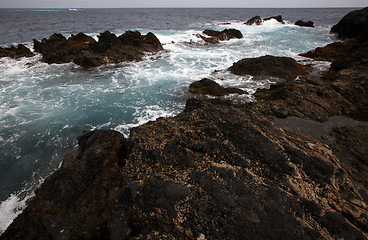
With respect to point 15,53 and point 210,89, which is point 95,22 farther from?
point 210,89

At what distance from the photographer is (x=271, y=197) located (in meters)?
3.08

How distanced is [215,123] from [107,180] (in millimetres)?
2927

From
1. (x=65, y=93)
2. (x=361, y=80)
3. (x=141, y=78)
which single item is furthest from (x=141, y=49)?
(x=361, y=80)

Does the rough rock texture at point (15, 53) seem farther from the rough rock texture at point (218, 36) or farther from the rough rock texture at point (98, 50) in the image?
the rough rock texture at point (218, 36)

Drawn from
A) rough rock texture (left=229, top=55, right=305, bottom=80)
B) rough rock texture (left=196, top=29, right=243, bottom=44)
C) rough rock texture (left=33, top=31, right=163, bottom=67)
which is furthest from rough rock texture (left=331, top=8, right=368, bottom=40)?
rough rock texture (left=33, top=31, right=163, bottom=67)

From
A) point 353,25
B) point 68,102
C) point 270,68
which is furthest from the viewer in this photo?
point 353,25

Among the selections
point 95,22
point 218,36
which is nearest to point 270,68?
point 218,36

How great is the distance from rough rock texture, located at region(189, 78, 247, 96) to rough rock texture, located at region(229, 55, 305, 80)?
146 inches

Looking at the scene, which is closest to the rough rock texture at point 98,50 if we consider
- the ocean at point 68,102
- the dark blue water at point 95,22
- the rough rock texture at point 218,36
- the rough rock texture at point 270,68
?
the ocean at point 68,102

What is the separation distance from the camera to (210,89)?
10.9 m

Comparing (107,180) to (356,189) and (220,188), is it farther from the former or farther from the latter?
(356,189)

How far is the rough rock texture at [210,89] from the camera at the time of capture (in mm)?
10688

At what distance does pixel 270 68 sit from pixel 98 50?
16.0 metres

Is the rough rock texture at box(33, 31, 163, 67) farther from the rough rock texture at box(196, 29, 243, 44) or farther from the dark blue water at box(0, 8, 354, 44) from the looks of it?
the dark blue water at box(0, 8, 354, 44)
